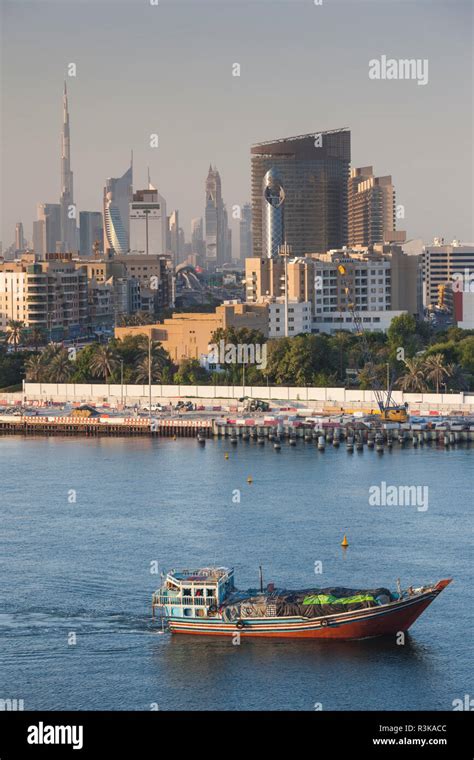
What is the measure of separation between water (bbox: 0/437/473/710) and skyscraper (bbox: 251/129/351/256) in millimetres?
75167

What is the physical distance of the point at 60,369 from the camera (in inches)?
1896

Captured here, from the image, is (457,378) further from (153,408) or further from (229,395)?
(153,408)

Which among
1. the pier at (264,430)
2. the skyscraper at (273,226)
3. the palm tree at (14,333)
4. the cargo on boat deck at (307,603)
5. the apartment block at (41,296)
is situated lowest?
the cargo on boat deck at (307,603)

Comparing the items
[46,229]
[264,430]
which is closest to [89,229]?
[46,229]

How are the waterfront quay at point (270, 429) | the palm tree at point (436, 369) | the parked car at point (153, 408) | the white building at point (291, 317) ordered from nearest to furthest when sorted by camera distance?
the waterfront quay at point (270, 429) < the parked car at point (153, 408) < the palm tree at point (436, 369) < the white building at point (291, 317)

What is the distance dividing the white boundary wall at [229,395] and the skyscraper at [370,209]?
6540 centimetres

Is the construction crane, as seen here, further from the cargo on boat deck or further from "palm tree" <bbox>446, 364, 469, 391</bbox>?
the cargo on boat deck

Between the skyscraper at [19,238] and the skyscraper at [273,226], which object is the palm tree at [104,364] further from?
the skyscraper at [19,238]

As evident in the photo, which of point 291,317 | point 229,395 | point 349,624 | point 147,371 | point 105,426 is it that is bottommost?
point 349,624

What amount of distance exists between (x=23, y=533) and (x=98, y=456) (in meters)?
9.92

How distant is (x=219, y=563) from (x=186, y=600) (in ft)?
8.08

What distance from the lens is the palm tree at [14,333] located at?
187 feet

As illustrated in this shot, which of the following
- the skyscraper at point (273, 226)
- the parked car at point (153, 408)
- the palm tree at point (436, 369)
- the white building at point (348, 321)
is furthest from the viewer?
the skyscraper at point (273, 226)

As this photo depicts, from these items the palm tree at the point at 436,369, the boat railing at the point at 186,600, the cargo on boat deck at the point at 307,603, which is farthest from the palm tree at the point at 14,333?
the cargo on boat deck at the point at 307,603
